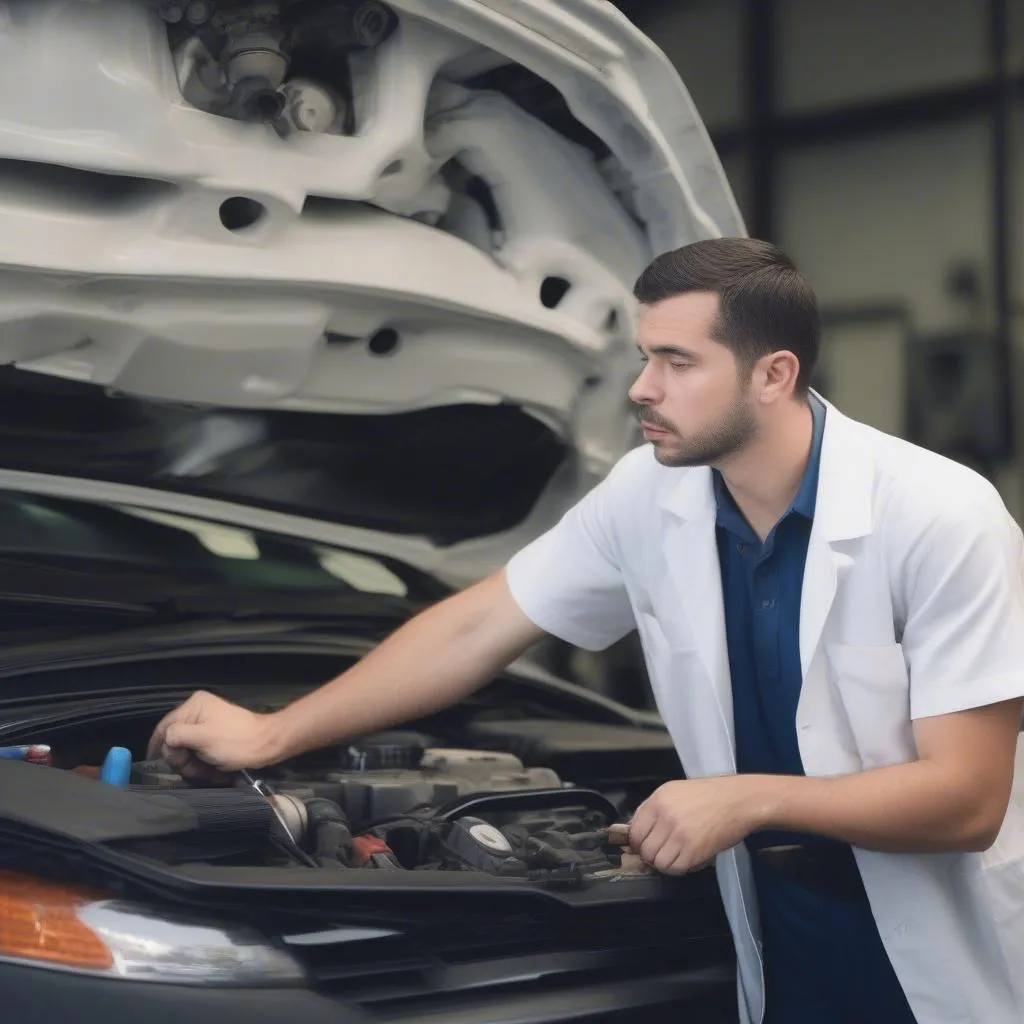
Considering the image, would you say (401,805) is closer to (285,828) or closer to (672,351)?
(285,828)

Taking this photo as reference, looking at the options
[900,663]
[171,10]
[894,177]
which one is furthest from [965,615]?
[894,177]

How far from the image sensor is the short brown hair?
1.60 m

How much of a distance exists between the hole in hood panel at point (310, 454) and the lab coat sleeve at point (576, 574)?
17.2 inches

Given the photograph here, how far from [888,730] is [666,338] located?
51 cm

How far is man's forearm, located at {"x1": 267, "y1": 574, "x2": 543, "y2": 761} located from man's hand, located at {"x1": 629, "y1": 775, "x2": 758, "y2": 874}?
1.52 feet

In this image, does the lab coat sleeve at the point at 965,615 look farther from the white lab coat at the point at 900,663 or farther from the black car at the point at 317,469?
the black car at the point at 317,469

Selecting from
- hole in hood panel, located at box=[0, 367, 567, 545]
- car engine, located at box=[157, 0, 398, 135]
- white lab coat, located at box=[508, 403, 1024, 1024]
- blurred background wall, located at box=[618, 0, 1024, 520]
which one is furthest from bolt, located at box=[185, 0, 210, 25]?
blurred background wall, located at box=[618, 0, 1024, 520]

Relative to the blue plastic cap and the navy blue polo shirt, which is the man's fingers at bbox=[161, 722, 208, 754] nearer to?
the blue plastic cap

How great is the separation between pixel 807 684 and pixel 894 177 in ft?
15.1

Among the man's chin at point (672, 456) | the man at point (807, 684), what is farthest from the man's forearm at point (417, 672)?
the man's chin at point (672, 456)

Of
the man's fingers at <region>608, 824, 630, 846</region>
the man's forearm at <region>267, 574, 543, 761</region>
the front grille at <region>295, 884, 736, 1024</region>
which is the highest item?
the man's forearm at <region>267, 574, 543, 761</region>

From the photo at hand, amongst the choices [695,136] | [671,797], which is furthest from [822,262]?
[671,797]

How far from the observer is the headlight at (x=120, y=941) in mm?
1166

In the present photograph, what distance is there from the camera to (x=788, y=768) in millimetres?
1645
